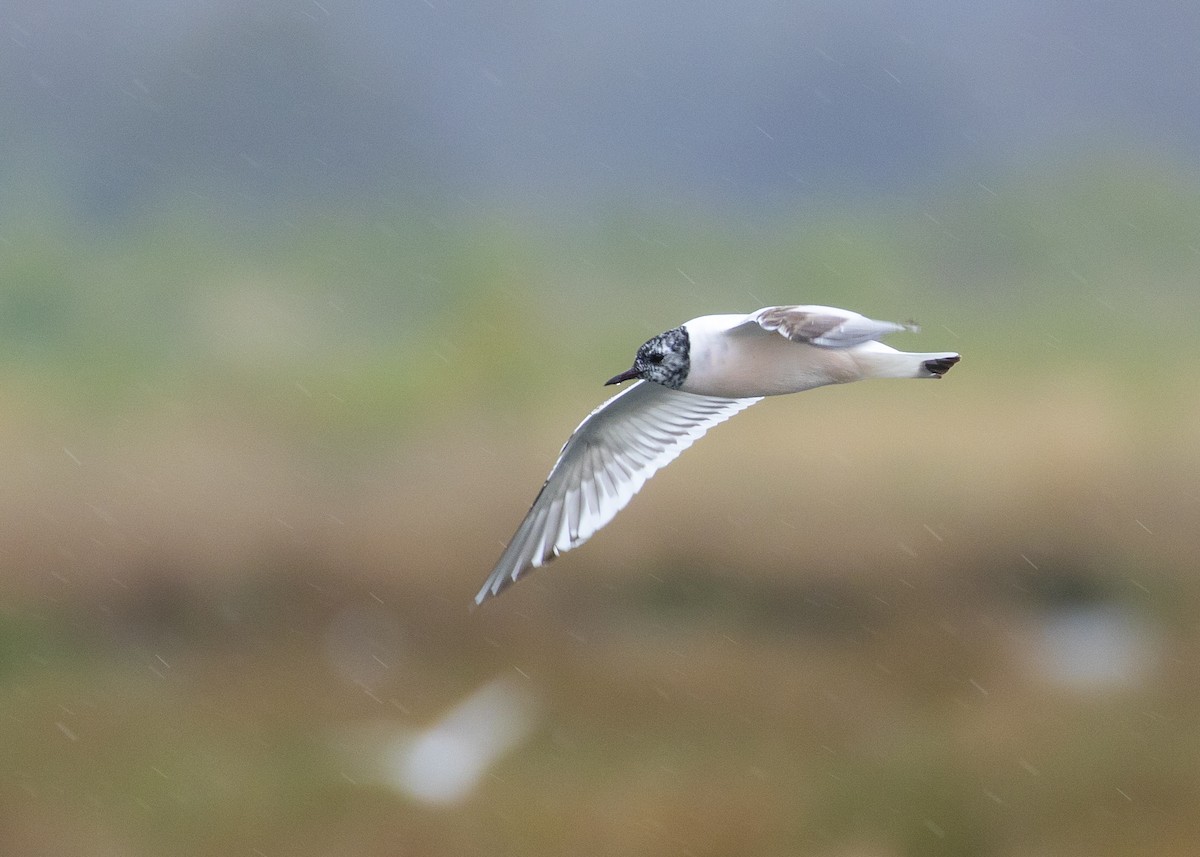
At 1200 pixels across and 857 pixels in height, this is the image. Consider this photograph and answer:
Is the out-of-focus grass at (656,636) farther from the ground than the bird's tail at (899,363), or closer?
closer

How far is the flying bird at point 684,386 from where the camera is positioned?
2.47m

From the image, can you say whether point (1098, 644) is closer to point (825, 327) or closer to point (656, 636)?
point (656, 636)

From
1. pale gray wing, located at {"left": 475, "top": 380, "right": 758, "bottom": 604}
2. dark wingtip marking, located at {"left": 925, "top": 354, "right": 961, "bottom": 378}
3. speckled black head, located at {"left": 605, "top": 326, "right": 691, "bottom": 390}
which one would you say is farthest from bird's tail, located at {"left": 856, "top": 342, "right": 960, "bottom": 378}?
pale gray wing, located at {"left": 475, "top": 380, "right": 758, "bottom": 604}

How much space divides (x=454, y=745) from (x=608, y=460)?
14.9 ft

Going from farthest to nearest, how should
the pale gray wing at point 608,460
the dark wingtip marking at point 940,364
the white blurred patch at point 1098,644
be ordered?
the white blurred patch at point 1098,644
the pale gray wing at point 608,460
the dark wingtip marking at point 940,364

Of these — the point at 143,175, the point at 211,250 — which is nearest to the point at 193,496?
the point at 211,250

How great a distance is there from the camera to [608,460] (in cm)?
357

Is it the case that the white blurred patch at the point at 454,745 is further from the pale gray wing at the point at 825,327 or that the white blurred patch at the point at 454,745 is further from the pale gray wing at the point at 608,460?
the pale gray wing at the point at 825,327

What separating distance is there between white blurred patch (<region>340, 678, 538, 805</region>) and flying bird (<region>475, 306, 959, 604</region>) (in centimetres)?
391

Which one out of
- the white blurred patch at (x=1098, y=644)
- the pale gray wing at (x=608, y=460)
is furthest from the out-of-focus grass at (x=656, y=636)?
the pale gray wing at (x=608, y=460)

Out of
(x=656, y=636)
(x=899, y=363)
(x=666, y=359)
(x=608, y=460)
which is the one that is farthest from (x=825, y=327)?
(x=656, y=636)

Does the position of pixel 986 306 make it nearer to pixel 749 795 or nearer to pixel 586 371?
pixel 586 371

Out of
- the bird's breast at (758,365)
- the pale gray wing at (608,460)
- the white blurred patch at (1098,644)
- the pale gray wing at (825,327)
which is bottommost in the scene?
the white blurred patch at (1098,644)

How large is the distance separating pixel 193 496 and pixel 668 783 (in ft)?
15.6
